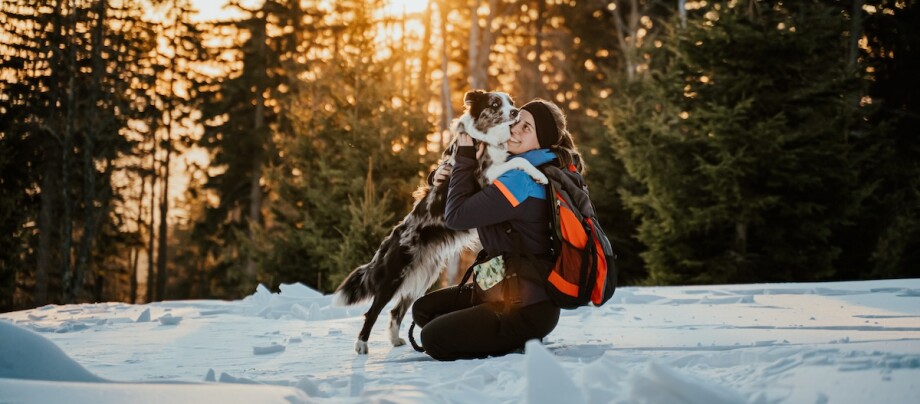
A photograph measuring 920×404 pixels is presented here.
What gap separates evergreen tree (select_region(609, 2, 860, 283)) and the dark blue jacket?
6.78 metres

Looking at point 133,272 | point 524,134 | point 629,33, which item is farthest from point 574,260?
point 133,272

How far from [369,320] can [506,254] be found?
0.94m

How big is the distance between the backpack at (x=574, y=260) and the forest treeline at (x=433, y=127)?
6777 mm

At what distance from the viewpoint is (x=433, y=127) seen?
11445mm

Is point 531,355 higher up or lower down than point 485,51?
lower down

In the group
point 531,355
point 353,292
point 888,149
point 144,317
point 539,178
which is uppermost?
point 888,149

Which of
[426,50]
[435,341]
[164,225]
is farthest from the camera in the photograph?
[164,225]

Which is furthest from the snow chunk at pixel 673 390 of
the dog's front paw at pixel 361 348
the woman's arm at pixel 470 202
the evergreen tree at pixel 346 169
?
the evergreen tree at pixel 346 169

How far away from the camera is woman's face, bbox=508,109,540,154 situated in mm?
3240

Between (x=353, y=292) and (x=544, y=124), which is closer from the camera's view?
(x=544, y=124)

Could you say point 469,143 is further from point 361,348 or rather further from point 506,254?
point 361,348

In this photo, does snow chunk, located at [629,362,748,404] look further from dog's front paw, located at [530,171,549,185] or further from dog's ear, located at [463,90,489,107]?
dog's ear, located at [463,90,489,107]

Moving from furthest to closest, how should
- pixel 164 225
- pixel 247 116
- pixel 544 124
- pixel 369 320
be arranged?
pixel 164 225 → pixel 247 116 → pixel 369 320 → pixel 544 124

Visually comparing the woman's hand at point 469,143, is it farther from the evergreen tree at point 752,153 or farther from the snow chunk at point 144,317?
the evergreen tree at point 752,153
